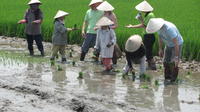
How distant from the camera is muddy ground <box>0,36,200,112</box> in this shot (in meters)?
6.64

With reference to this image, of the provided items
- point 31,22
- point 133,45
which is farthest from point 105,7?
point 31,22

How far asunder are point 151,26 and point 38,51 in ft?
15.3

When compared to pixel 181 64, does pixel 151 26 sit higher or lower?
higher

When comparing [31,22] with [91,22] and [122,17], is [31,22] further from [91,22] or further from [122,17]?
[122,17]

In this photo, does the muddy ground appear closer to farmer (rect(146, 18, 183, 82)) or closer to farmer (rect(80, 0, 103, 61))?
farmer (rect(146, 18, 183, 82))

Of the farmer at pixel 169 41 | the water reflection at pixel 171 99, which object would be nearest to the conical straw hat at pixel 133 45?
the farmer at pixel 169 41

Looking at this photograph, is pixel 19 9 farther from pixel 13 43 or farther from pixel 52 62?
pixel 52 62

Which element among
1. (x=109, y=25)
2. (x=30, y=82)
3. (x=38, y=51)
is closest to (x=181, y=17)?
(x=38, y=51)

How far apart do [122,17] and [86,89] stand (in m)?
8.48

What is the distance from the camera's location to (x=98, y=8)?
10.4 m

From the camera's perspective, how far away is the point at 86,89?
8.07 m

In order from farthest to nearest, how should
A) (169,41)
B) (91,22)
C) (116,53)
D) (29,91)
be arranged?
(91,22) → (116,53) → (169,41) → (29,91)

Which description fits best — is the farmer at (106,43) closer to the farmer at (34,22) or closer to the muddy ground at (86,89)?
the muddy ground at (86,89)

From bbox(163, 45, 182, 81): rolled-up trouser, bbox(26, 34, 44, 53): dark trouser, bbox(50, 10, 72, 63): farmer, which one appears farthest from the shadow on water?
bbox(26, 34, 44, 53): dark trouser
